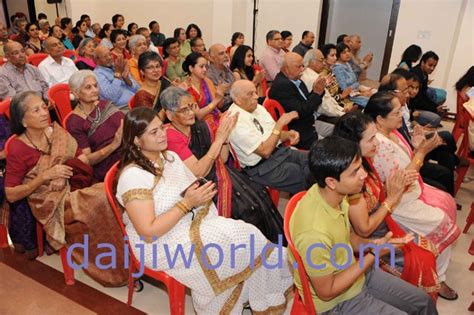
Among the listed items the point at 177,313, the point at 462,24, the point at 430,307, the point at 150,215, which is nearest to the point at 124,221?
the point at 150,215

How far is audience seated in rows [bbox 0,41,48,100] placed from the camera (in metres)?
3.25

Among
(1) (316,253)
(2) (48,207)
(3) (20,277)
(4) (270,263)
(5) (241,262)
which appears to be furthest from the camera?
(3) (20,277)

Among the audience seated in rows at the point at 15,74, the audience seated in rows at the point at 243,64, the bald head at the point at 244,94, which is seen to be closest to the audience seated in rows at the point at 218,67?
Answer: the audience seated in rows at the point at 243,64

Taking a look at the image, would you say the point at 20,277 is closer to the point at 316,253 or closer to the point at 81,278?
the point at 81,278

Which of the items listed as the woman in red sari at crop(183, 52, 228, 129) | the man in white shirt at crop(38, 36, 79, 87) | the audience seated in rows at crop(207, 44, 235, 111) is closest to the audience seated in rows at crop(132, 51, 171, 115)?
the woman in red sari at crop(183, 52, 228, 129)

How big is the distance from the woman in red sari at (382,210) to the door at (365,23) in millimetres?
5398

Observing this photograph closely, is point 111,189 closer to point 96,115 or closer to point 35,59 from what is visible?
point 96,115

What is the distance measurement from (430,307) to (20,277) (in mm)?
2039

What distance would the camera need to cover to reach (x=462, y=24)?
571 cm

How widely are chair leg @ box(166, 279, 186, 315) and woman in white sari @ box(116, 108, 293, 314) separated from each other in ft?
0.16

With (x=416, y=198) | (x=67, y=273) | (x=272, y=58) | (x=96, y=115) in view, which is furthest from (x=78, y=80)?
(x=272, y=58)

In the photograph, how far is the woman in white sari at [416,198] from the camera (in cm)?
203

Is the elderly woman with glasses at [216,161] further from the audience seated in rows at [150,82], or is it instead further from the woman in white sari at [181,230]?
the audience seated in rows at [150,82]

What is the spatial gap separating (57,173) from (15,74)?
1.89 metres
